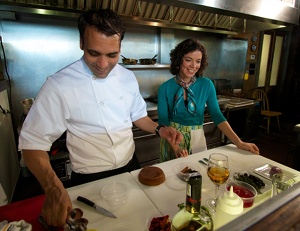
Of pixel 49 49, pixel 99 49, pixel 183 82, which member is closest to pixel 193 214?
pixel 99 49

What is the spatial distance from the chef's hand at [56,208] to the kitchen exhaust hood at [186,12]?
1.03 m

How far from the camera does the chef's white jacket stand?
41.9 inches

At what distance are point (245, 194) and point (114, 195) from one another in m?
0.64

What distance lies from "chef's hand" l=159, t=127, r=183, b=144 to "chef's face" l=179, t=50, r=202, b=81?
74 cm

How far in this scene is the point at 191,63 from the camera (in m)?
1.86

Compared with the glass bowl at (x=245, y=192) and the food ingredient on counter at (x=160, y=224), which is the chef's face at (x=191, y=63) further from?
the food ingredient on counter at (x=160, y=224)

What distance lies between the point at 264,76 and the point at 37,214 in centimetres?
624

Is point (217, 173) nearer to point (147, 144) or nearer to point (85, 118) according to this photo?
point (85, 118)

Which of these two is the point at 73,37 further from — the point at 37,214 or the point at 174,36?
the point at 37,214

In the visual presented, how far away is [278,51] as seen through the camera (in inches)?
225

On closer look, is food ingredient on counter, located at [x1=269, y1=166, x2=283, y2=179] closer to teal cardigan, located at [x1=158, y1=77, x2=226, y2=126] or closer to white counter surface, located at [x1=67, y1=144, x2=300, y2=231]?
white counter surface, located at [x1=67, y1=144, x2=300, y2=231]

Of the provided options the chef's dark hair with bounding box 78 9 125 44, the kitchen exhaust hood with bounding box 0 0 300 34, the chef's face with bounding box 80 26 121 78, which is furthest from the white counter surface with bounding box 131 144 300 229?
the kitchen exhaust hood with bounding box 0 0 300 34

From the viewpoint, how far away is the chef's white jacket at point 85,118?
41.9 inches

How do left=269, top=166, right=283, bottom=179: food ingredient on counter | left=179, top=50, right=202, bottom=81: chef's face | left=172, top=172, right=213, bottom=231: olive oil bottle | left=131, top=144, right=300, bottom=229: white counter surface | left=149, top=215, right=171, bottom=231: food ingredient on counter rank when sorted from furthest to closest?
left=179, top=50, right=202, bottom=81: chef's face
left=269, top=166, right=283, bottom=179: food ingredient on counter
left=131, top=144, right=300, bottom=229: white counter surface
left=149, top=215, right=171, bottom=231: food ingredient on counter
left=172, top=172, right=213, bottom=231: olive oil bottle
